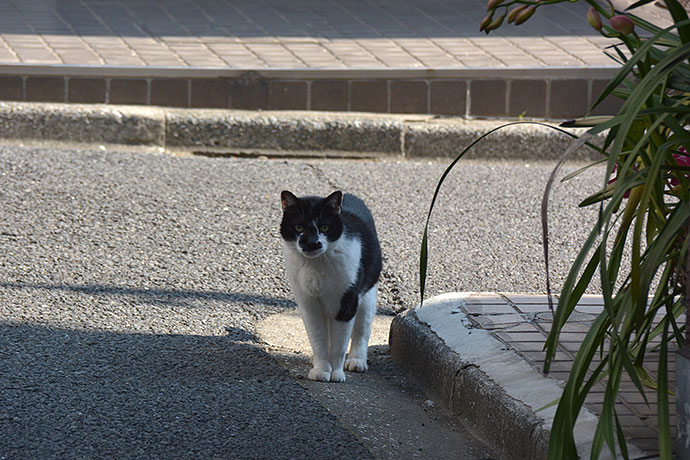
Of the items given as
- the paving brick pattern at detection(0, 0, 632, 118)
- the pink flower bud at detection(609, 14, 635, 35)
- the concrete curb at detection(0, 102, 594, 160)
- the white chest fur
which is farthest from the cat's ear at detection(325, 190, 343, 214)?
the paving brick pattern at detection(0, 0, 632, 118)

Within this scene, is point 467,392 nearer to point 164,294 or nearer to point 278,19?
point 164,294

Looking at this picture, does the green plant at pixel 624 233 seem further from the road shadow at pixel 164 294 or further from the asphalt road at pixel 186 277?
the road shadow at pixel 164 294

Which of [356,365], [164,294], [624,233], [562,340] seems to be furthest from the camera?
[164,294]

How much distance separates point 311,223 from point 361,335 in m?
0.52

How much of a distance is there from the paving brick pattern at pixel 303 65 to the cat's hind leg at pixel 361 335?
296cm

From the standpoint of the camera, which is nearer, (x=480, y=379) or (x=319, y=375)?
(x=480, y=379)

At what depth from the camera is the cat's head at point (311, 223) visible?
2932 mm

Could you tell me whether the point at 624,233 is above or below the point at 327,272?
above

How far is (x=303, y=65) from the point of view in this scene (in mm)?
6082

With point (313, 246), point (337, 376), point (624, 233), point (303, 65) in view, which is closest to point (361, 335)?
point (337, 376)

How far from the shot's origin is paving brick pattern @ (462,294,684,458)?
88.3 inches

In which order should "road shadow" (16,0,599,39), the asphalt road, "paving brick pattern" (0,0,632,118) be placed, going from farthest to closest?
"road shadow" (16,0,599,39) → "paving brick pattern" (0,0,632,118) → the asphalt road

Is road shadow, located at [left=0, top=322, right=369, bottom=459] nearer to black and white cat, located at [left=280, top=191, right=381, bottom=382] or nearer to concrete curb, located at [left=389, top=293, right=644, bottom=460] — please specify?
black and white cat, located at [left=280, top=191, right=381, bottom=382]

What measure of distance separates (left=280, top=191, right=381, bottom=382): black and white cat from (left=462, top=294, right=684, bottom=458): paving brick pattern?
443mm
